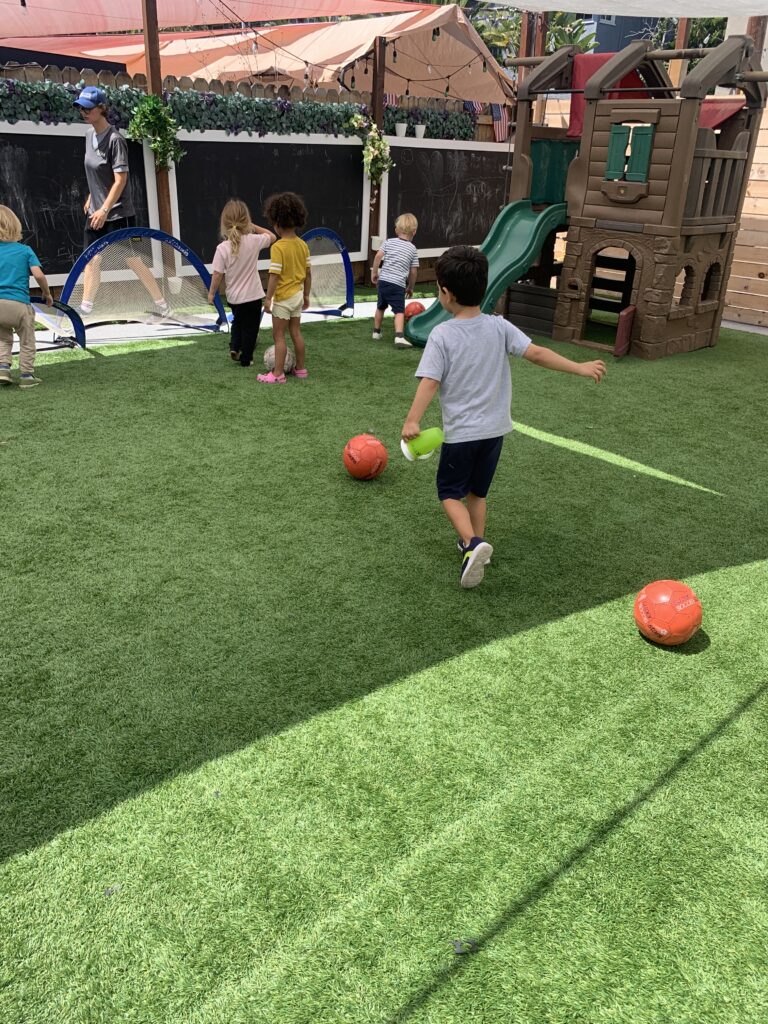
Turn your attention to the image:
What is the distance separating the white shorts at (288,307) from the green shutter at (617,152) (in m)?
3.98

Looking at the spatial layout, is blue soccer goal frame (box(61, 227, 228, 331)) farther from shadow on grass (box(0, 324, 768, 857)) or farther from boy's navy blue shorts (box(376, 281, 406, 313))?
boy's navy blue shorts (box(376, 281, 406, 313))

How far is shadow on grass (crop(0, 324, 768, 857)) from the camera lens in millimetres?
2961

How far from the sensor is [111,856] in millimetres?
2379

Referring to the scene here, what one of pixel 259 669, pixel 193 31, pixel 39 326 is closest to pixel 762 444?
pixel 259 669

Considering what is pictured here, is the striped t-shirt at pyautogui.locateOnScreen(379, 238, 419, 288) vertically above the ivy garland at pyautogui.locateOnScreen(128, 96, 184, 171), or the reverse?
the ivy garland at pyautogui.locateOnScreen(128, 96, 184, 171)

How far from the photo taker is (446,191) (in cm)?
1315

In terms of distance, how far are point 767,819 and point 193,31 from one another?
2691 cm

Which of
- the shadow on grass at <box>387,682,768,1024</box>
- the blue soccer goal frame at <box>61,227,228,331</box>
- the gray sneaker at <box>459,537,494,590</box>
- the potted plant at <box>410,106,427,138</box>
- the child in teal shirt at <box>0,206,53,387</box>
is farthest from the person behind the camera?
the potted plant at <box>410,106,427,138</box>

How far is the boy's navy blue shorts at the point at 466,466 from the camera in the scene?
390 centimetres

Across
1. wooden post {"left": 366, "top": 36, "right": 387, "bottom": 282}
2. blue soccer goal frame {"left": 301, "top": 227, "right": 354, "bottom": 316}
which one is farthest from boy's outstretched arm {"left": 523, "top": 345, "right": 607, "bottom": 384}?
wooden post {"left": 366, "top": 36, "right": 387, "bottom": 282}

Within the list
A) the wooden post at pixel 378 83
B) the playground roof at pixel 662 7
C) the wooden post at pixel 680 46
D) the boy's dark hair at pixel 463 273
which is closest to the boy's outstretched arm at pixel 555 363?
the boy's dark hair at pixel 463 273

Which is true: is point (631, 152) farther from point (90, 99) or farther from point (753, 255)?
point (90, 99)

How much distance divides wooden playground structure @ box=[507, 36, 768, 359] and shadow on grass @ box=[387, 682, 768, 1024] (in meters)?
6.48

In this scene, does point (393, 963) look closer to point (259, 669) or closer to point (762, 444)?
point (259, 669)
